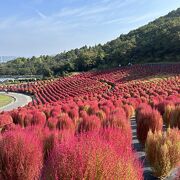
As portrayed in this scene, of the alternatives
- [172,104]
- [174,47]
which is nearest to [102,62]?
[174,47]

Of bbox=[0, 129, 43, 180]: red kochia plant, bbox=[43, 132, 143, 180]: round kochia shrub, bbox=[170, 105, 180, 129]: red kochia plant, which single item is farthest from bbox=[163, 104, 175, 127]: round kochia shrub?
bbox=[43, 132, 143, 180]: round kochia shrub

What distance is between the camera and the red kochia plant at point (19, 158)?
5.39 m

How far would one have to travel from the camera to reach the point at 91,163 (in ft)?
13.0

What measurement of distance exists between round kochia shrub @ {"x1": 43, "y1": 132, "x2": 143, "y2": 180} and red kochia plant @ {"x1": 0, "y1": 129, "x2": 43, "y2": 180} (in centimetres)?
113

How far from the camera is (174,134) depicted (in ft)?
22.4

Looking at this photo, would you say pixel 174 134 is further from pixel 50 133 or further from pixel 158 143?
pixel 50 133

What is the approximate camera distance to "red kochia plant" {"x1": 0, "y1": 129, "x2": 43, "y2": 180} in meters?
5.39

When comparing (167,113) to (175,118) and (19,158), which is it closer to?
(175,118)

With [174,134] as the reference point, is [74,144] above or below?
above

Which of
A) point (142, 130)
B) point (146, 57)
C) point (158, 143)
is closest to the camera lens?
point (158, 143)

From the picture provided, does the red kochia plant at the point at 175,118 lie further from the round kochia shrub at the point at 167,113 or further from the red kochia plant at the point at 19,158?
the red kochia plant at the point at 19,158

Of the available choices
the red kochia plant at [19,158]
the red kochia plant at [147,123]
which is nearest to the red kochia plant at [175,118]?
the red kochia plant at [147,123]

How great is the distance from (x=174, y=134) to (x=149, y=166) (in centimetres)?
99

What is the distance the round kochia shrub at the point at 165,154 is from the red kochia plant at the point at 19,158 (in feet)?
7.33
